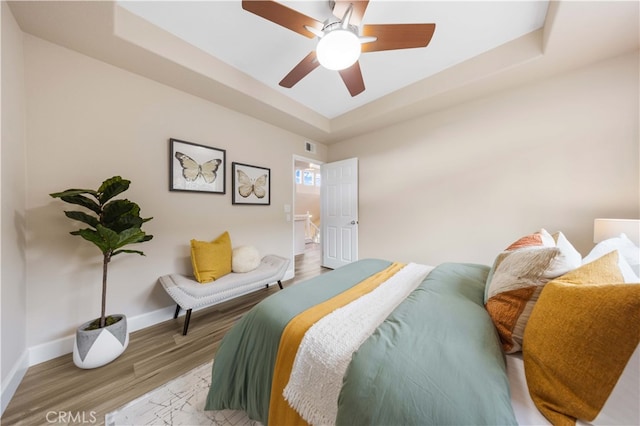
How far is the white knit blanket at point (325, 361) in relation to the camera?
0.76 meters

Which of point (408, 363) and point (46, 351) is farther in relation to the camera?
point (46, 351)

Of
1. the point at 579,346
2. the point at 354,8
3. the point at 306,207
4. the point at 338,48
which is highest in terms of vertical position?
the point at 354,8

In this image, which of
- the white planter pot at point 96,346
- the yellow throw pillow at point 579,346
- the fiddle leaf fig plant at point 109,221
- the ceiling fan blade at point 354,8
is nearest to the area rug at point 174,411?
the white planter pot at point 96,346

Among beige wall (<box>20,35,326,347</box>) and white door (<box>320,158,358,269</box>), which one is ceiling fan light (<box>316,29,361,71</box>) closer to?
beige wall (<box>20,35,326,347</box>)

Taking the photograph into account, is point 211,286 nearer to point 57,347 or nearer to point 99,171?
point 57,347

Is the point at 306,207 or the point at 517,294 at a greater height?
the point at 306,207

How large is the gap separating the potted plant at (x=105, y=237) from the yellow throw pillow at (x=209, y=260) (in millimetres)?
598

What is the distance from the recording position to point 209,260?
87.4 inches

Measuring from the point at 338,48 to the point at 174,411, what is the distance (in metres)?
2.46

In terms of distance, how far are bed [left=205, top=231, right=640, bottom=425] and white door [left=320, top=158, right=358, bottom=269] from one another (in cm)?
237

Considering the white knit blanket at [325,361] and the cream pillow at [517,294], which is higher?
the cream pillow at [517,294]

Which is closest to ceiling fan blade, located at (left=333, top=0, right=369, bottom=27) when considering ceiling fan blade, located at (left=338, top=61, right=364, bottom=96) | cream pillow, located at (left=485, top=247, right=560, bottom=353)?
ceiling fan blade, located at (left=338, top=61, right=364, bottom=96)

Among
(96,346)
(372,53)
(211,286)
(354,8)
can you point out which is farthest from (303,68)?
(96,346)

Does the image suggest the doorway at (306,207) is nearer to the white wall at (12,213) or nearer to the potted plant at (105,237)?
the potted plant at (105,237)
